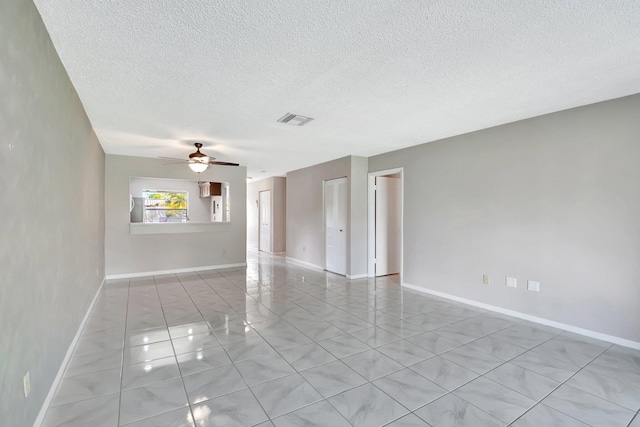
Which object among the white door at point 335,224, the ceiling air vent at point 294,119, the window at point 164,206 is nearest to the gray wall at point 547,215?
the white door at point 335,224

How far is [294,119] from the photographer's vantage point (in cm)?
356

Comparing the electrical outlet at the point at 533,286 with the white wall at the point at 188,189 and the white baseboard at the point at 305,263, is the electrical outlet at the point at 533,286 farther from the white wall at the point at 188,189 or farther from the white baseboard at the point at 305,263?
the white wall at the point at 188,189

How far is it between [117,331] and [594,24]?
467cm

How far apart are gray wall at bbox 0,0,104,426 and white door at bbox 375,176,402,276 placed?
471 cm

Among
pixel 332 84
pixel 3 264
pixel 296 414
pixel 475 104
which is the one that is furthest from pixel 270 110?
pixel 296 414

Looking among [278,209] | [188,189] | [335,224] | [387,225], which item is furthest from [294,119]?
[278,209]

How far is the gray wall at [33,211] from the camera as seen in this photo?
1365 millimetres

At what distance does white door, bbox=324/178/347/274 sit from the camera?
6.00m

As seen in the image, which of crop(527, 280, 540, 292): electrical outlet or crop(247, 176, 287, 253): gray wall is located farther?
crop(247, 176, 287, 253): gray wall

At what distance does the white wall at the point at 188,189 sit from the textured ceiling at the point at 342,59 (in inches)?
135

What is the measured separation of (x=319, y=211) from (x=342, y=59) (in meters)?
4.66

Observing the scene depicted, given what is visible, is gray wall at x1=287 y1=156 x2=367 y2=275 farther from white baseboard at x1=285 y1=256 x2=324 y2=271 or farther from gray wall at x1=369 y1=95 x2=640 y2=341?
gray wall at x1=369 y1=95 x2=640 y2=341

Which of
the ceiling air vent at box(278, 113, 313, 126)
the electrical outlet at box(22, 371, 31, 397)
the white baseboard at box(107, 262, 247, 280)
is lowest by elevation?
the white baseboard at box(107, 262, 247, 280)

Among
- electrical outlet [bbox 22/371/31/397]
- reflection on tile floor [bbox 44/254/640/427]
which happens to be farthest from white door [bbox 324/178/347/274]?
electrical outlet [bbox 22/371/31/397]
